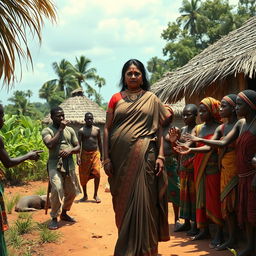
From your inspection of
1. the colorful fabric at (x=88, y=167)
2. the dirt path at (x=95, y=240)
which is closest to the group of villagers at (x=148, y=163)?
the dirt path at (x=95, y=240)

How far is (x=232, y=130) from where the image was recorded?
4.61 m

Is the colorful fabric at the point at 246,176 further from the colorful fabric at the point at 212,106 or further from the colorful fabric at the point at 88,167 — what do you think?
the colorful fabric at the point at 88,167

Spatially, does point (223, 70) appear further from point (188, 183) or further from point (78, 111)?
point (78, 111)

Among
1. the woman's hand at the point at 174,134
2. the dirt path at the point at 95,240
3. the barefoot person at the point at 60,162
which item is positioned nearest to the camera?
the dirt path at the point at 95,240

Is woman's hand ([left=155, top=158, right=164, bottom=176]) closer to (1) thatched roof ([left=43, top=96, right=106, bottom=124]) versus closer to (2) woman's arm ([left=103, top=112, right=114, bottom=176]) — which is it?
(2) woman's arm ([left=103, top=112, right=114, bottom=176])

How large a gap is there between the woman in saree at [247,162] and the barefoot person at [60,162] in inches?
112

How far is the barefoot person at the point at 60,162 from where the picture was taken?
247 inches

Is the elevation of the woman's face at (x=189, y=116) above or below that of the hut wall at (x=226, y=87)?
below

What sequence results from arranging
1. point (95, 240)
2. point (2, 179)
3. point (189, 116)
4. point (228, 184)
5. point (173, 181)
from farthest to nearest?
point (173, 181) < point (189, 116) < point (95, 240) < point (228, 184) < point (2, 179)

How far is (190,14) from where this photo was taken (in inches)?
1423

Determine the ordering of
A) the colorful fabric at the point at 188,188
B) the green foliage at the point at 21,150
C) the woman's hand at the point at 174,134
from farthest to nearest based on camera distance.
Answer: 1. the green foliage at the point at 21,150
2. the colorful fabric at the point at 188,188
3. the woman's hand at the point at 174,134

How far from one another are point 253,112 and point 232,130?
34cm

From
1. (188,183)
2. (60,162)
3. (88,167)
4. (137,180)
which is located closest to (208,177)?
(188,183)

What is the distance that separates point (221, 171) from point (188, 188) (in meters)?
0.97
